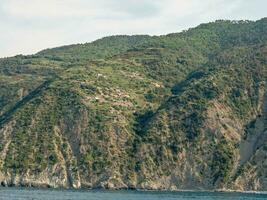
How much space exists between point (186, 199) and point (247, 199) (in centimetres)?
1549

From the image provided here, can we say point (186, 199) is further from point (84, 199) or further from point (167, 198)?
point (84, 199)

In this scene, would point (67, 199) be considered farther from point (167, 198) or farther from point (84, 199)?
point (167, 198)

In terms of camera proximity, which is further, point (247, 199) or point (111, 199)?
point (247, 199)

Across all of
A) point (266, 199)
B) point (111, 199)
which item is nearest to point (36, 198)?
point (111, 199)

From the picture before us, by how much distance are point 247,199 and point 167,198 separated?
20669 millimetres

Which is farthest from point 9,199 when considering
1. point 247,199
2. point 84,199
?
point 247,199

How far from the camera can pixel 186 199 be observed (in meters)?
187

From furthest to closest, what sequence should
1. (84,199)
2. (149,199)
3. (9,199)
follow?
(149,199) → (84,199) → (9,199)

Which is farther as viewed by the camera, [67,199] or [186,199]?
[186,199]

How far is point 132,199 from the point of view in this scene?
17750 centimetres

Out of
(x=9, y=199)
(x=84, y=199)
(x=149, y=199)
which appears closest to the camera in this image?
(x=9, y=199)

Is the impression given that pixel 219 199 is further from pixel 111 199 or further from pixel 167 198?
pixel 111 199

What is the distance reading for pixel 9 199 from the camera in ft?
514

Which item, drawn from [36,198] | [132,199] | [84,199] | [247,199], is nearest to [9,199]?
[36,198]
